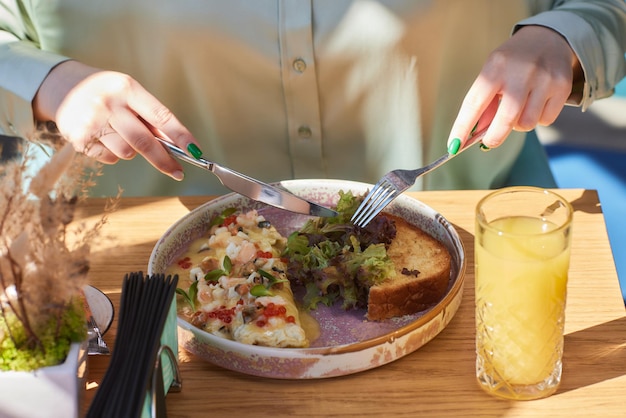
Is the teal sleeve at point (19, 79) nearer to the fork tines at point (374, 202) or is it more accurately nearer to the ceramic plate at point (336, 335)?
the ceramic plate at point (336, 335)

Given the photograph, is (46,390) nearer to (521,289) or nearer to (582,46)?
(521,289)

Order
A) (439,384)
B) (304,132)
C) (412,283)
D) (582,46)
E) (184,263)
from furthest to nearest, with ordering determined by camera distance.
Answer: (304,132) < (582,46) < (184,263) < (412,283) < (439,384)

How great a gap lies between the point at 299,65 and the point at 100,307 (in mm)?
859

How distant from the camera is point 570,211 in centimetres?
109

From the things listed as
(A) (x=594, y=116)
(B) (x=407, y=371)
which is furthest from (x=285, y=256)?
(A) (x=594, y=116)

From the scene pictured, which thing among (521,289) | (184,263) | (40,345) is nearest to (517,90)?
(521,289)

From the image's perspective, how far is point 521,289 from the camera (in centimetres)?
109

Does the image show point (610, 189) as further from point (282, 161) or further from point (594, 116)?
point (282, 161)

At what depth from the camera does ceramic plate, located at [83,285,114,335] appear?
129 centimetres

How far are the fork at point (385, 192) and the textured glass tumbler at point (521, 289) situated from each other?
0.34 m

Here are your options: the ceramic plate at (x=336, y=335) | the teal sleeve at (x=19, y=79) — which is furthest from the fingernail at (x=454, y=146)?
the teal sleeve at (x=19, y=79)

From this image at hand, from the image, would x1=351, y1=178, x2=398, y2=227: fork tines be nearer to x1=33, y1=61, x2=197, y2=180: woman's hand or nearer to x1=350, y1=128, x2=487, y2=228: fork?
x1=350, y1=128, x2=487, y2=228: fork

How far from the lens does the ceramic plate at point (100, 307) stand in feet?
4.25

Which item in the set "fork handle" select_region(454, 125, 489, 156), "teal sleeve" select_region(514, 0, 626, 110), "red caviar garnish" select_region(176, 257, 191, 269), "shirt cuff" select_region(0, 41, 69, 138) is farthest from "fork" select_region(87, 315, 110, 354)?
"teal sleeve" select_region(514, 0, 626, 110)
